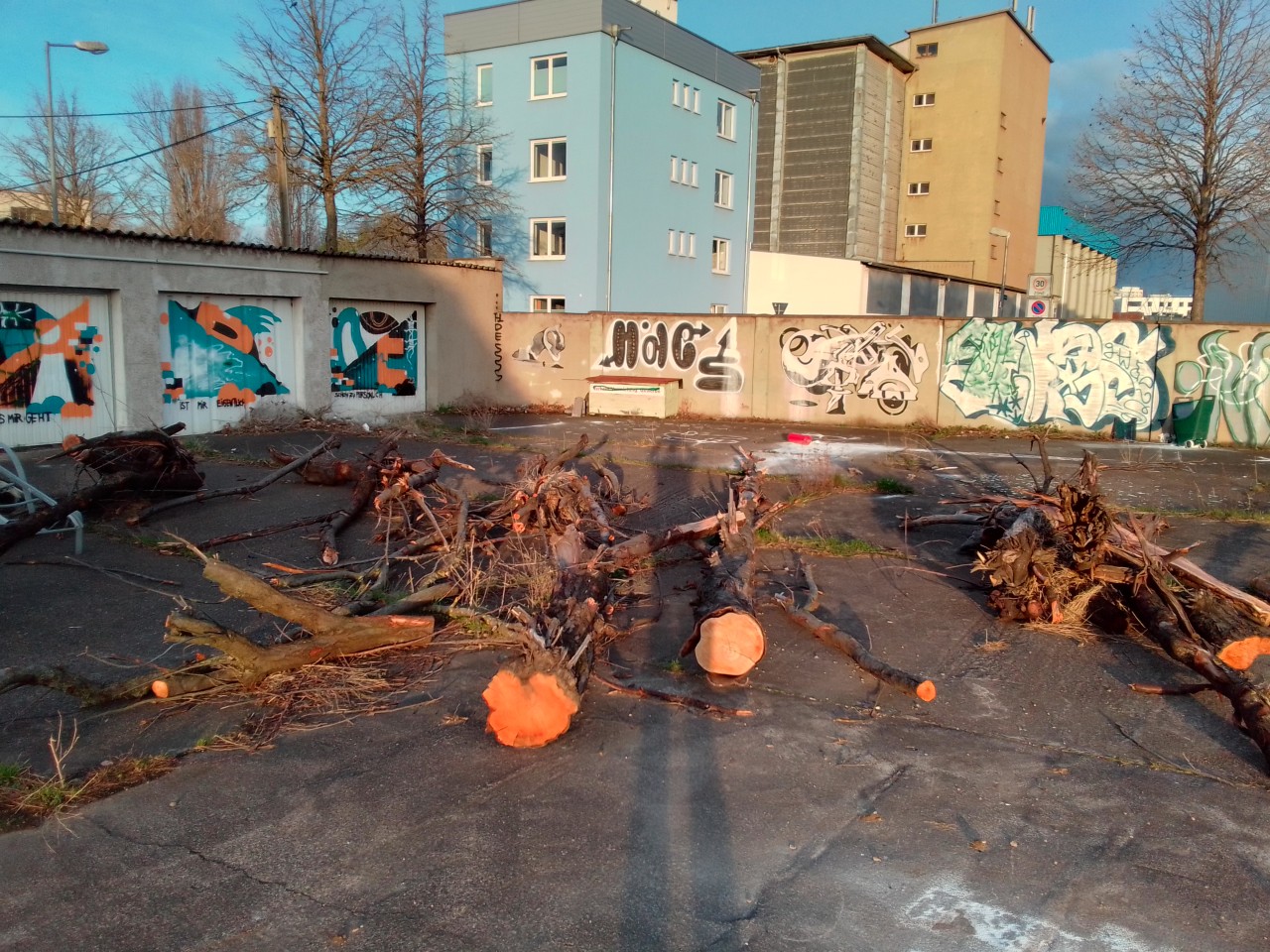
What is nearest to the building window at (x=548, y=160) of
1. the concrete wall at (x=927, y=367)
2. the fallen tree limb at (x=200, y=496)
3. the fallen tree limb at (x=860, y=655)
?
the concrete wall at (x=927, y=367)

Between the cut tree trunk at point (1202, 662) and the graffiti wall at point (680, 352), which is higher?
the graffiti wall at point (680, 352)

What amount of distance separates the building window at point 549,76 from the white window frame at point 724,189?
784 centimetres

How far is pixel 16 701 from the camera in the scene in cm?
503

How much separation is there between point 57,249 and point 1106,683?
14272mm

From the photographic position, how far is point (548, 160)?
32125mm

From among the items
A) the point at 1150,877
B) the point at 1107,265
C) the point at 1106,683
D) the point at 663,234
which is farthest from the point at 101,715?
the point at 1107,265

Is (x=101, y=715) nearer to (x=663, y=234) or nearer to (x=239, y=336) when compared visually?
(x=239, y=336)

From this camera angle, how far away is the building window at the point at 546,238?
32.1 meters

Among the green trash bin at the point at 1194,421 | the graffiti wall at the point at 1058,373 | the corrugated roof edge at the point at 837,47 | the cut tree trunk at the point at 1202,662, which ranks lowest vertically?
the cut tree trunk at the point at 1202,662

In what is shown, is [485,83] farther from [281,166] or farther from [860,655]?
[860,655]

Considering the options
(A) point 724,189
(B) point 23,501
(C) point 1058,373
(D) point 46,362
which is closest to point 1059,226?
(A) point 724,189

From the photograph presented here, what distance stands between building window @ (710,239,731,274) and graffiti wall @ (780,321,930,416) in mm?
18388

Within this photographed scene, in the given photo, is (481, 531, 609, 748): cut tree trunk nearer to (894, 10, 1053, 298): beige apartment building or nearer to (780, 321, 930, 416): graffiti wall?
(780, 321, 930, 416): graffiti wall

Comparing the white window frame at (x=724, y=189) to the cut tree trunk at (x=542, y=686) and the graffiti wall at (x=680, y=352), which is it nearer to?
the graffiti wall at (x=680, y=352)
